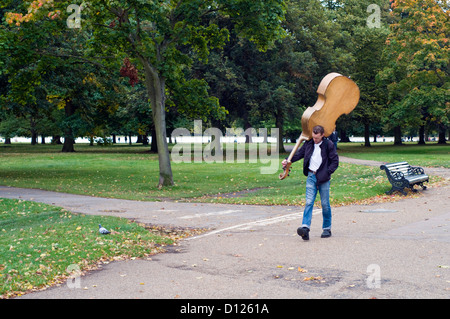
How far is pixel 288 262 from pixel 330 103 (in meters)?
2.73

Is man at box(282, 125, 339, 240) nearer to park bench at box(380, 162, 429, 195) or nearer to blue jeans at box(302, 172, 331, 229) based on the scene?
blue jeans at box(302, 172, 331, 229)

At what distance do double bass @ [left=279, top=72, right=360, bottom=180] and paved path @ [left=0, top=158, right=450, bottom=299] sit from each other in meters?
1.57

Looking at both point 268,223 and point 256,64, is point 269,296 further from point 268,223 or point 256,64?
point 256,64

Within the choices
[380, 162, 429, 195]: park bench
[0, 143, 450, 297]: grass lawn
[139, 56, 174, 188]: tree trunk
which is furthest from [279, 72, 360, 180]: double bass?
[139, 56, 174, 188]: tree trunk

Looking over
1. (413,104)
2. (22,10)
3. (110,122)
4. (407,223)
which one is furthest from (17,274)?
(110,122)

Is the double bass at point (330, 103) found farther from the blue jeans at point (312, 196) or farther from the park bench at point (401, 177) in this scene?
the park bench at point (401, 177)

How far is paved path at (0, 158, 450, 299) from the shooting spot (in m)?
5.86

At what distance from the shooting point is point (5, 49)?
1792 centimetres

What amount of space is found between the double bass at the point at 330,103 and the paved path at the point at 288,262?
1.57 meters

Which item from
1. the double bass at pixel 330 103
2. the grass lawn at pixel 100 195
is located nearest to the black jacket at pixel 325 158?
the double bass at pixel 330 103

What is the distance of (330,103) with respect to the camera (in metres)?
8.36

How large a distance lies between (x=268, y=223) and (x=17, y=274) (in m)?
5.46
